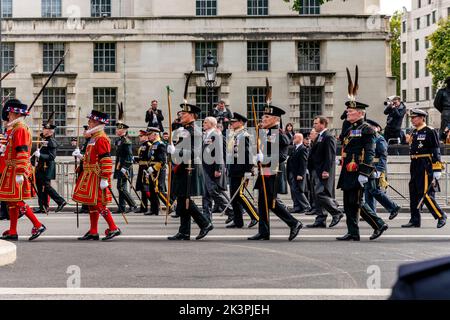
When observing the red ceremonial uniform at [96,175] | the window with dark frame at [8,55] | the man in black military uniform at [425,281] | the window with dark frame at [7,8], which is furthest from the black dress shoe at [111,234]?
the window with dark frame at [7,8]

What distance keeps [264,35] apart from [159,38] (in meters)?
5.01

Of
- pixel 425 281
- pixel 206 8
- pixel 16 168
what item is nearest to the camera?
pixel 425 281

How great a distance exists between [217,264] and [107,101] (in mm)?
34641

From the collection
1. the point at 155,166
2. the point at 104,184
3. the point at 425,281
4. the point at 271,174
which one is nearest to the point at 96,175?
the point at 104,184

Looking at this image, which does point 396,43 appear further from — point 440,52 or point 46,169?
point 46,169

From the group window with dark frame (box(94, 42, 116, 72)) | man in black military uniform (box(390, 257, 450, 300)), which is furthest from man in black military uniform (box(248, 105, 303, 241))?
window with dark frame (box(94, 42, 116, 72))

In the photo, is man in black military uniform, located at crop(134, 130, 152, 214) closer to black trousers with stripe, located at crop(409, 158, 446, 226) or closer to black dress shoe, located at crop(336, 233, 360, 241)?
black trousers with stripe, located at crop(409, 158, 446, 226)

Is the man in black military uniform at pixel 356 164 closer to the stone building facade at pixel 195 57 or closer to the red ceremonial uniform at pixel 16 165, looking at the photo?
the red ceremonial uniform at pixel 16 165

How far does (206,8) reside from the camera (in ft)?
147

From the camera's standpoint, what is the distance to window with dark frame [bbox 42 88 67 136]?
43938 millimetres

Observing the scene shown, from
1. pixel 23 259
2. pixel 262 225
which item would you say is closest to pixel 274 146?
pixel 262 225

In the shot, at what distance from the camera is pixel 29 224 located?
51.8 ft

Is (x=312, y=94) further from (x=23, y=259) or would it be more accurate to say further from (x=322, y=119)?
(x=23, y=259)

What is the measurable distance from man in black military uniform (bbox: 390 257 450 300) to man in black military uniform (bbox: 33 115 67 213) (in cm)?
1673
